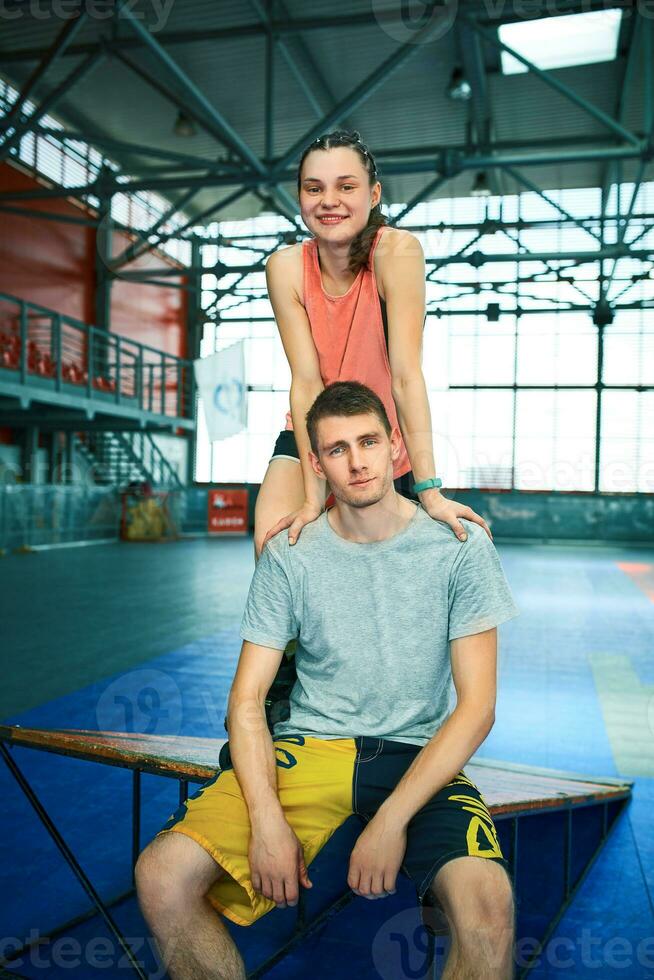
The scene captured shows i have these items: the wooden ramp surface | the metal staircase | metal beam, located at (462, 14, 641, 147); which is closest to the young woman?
the wooden ramp surface

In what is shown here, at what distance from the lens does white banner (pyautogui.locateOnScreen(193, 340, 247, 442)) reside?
14086 millimetres

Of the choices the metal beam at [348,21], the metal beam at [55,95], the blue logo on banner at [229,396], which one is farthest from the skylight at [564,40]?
the blue logo on banner at [229,396]

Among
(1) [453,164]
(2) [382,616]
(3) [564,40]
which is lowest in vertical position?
(2) [382,616]

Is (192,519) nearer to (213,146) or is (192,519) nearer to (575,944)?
(213,146)

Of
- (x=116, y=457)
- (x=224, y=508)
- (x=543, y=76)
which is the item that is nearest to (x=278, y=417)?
(x=224, y=508)

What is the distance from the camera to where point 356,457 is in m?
1.73

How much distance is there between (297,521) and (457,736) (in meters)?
0.62

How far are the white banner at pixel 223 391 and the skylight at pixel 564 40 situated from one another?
660 centimetres

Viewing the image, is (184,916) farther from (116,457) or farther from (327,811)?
(116,457)

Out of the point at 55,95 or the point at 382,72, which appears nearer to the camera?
the point at 382,72

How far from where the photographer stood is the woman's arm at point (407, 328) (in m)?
2.04

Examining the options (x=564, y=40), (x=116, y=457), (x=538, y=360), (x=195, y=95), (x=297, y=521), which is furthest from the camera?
(x=538, y=360)

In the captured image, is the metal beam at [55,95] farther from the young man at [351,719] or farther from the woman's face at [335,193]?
the young man at [351,719]

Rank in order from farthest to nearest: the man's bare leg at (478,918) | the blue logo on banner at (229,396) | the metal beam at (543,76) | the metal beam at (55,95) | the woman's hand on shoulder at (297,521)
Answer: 1. the blue logo on banner at (229,396)
2. the metal beam at (55,95)
3. the metal beam at (543,76)
4. the woman's hand on shoulder at (297,521)
5. the man's bare leg at (478,918)
